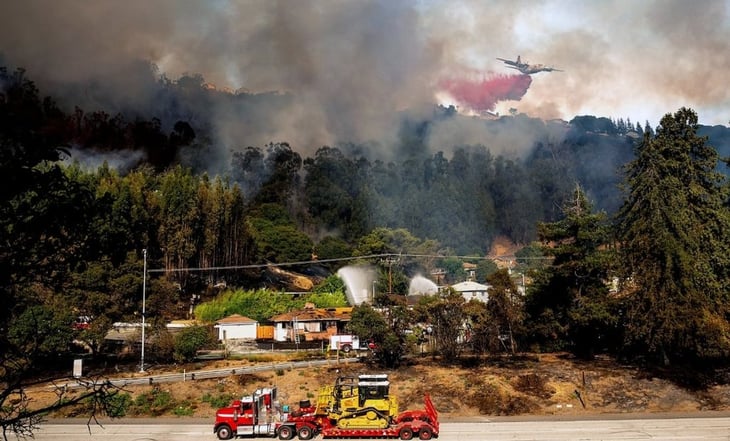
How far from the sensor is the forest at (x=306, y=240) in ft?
25.2

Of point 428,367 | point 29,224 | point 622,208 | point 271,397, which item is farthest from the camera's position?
point 622,208

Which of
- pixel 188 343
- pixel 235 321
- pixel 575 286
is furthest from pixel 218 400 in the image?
pixel 575 286

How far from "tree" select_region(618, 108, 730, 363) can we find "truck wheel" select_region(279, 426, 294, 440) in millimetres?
22073

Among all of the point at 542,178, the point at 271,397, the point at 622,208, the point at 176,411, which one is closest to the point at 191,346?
the point at 176,411

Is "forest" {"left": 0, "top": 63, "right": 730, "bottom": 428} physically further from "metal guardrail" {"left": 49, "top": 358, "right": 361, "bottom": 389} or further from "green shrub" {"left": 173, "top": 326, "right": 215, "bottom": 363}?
"metal guardrail" {"left": 49, "top": 358, "right": 361, "bottom": 389}

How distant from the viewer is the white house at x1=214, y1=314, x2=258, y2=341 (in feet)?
184

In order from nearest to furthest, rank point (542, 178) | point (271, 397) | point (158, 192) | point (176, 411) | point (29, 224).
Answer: point (29, 224) → point (271, 397) → point (176, 411) → point (158, 192) → point (542, 178)

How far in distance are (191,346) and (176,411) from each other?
7927 millimetres

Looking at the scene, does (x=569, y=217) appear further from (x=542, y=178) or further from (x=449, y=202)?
(x=542, y=178)

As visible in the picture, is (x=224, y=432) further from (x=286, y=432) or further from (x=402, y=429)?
(x=402, y=429)

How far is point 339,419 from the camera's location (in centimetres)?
2808

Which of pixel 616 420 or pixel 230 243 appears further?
pixel 230 243

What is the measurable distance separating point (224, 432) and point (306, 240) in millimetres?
64248

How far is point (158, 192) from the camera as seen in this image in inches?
2734
